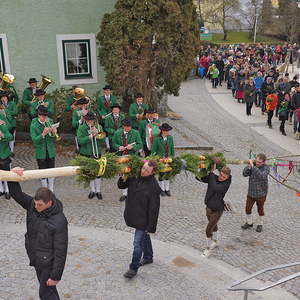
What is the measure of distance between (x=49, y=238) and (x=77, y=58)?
33.9 ft

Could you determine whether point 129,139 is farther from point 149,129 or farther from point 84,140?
point 149,129

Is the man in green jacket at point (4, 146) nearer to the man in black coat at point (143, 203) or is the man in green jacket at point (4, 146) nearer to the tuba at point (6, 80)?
the tuba at point (6, 80)

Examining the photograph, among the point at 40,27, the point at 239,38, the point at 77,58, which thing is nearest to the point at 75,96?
the point at 77,58

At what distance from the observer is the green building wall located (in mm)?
13352

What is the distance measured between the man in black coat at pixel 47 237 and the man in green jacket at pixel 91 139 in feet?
13.5

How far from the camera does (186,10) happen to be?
13.5m

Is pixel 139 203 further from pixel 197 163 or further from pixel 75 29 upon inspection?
pixel 75 29

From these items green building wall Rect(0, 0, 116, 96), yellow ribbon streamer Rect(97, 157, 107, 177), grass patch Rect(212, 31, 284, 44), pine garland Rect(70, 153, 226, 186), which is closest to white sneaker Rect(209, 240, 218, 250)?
pine garland Rect(70, 153, 226, 186)

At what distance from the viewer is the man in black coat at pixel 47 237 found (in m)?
4.96

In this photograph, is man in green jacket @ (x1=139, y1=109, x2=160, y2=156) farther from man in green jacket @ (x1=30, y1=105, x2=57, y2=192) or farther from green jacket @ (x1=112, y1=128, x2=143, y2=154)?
man in green jacket @ (x1=30, y1=105, x2=57, y2=192)

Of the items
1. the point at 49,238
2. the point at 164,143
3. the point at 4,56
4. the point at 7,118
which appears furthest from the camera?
the point at 4,56

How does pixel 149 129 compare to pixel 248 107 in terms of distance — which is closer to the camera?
pixel 149 129

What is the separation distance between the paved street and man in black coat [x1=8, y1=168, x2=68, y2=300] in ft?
3.94

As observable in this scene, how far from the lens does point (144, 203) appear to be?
6.33m
